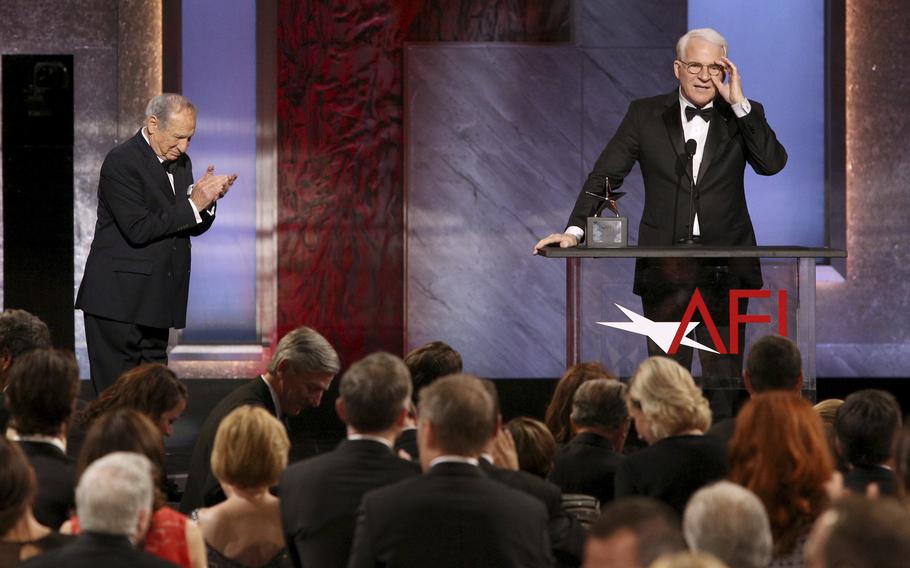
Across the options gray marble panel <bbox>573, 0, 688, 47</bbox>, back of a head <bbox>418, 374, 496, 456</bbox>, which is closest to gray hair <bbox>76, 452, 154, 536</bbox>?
back of a head <bbox>418, 374, 496, 456</bbox>

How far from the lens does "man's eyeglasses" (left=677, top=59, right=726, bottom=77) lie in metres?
5.07

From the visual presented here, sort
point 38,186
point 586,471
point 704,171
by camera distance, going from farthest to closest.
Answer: point 38,186, point 704,171, point 586,471

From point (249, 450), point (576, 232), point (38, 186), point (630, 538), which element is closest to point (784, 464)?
point (630, 538)

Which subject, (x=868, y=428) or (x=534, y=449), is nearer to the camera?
(x=868, y=428)

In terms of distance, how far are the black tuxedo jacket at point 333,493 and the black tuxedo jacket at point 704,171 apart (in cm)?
204

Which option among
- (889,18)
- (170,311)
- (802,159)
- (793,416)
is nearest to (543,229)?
(802,159)

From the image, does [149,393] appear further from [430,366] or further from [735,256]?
[735,256]

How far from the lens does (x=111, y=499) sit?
2566 mm

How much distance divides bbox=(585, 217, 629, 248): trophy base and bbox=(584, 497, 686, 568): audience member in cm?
254

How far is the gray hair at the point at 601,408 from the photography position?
392 cm

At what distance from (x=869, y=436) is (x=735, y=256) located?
4.08 feet

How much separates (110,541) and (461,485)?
0.71m

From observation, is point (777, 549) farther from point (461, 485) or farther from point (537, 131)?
point (537, 131)

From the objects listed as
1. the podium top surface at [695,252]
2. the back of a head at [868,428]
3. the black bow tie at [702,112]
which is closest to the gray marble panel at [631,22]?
the black bow tie at [702,112]
